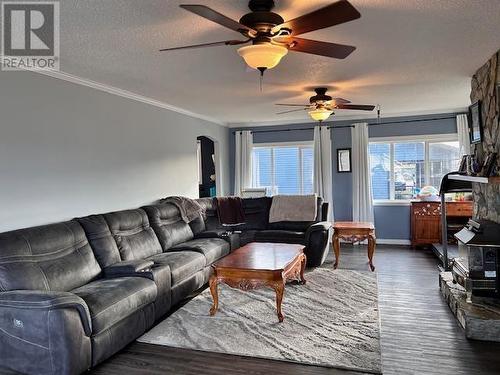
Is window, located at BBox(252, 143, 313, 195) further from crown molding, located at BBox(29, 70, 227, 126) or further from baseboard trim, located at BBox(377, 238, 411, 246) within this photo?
crown molding, located at BBox(29, 70, 227, 126)

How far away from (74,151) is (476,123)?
4.39 metres

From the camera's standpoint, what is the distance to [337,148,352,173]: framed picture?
293 inches

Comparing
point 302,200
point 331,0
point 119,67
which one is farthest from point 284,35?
point 302,200

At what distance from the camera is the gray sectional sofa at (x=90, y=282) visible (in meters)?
2.50

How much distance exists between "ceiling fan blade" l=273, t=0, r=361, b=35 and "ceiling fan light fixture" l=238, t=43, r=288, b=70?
12cm

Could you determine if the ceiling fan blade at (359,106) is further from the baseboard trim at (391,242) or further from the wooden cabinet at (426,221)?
the baseboard trim at (391,242)

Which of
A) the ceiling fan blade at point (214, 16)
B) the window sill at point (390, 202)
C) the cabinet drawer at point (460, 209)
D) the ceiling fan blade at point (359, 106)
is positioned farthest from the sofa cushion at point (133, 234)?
the cabinet drawer at point (460, 209)

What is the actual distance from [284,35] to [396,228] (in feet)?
19.0

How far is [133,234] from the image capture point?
4.32 m

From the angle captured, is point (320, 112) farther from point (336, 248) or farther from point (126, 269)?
point (126, 269)

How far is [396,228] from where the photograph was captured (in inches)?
286

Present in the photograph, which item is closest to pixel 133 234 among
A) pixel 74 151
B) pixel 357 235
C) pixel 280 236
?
pixel 74 151

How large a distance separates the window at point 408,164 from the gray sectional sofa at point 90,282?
3.77 metres

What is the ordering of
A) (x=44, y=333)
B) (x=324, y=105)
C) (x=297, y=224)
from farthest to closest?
(x=297, y=224) < (x=324, y=105) < (x=44, y=333)
